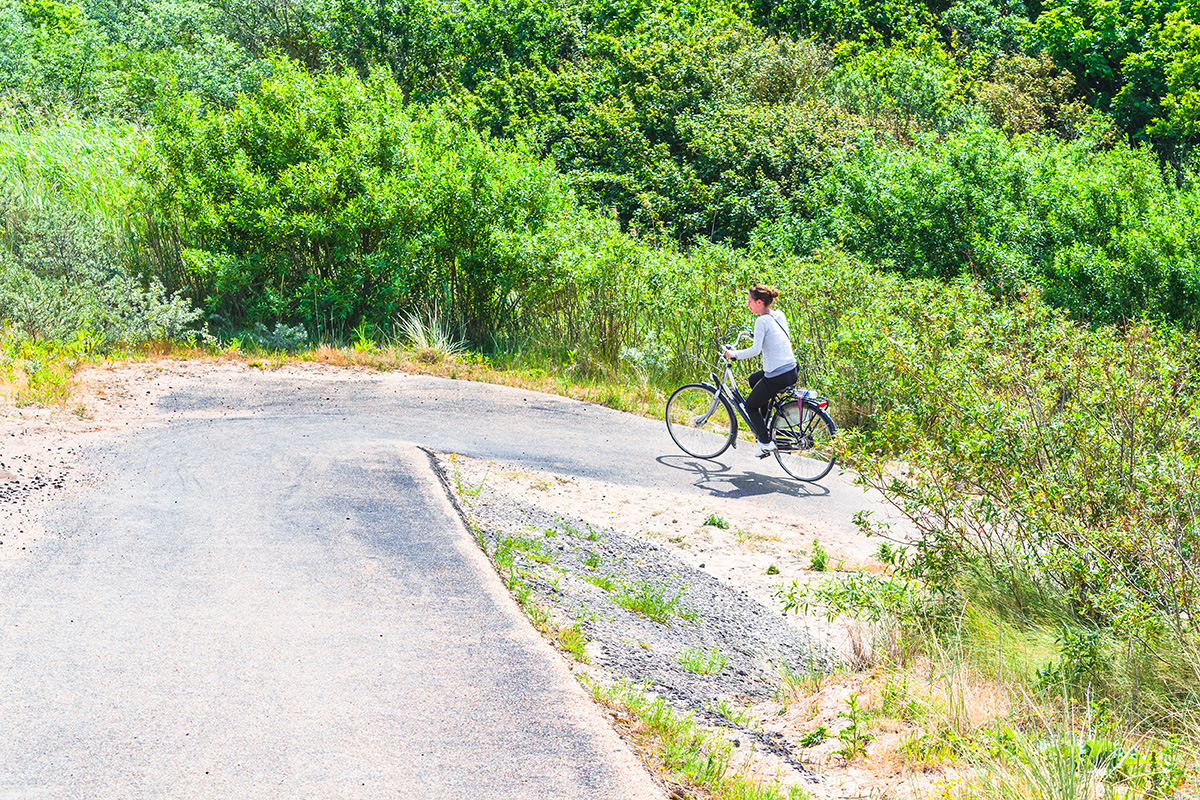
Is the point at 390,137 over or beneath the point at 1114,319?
over

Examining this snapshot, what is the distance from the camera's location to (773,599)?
6.27m

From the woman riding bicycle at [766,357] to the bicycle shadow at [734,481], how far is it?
Result: 0.30m

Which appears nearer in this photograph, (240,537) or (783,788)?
(783,788)

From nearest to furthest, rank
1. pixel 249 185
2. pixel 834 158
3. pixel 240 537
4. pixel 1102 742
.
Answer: pixel 1102 742, pixel 240 537, pixel 249 185, pixel 834 158

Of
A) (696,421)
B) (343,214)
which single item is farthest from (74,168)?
(696,421)

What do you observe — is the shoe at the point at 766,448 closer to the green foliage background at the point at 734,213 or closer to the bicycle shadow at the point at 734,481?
the bicycle shadow at the point at 734,481

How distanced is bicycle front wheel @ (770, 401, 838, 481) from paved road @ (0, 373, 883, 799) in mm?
761

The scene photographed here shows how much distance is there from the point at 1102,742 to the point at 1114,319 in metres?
12.5

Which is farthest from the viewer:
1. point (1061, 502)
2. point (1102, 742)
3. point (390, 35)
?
point (390, 35)

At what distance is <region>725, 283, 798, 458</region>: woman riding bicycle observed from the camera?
873 cm

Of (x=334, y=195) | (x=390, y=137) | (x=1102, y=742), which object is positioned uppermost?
(x=390, y=137)

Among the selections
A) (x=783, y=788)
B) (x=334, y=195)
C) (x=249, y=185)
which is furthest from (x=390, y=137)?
(x=783, y=788)

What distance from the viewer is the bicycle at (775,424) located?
29.7 feet

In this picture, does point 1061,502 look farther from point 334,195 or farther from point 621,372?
point 334,195
